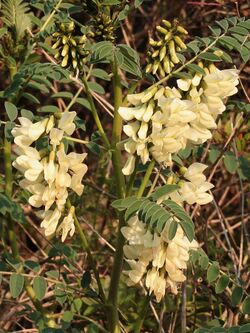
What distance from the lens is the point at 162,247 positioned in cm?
162

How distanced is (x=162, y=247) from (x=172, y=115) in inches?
12.4

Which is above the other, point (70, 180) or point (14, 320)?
point (70, 180)

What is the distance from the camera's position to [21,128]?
5.29 ft

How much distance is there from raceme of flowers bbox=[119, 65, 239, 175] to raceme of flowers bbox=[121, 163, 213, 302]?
9 centimetres

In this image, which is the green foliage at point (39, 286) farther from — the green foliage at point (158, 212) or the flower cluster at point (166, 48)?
the flower cluster at point (166, 48)

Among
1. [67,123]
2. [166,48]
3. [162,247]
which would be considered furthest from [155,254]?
[166,48]

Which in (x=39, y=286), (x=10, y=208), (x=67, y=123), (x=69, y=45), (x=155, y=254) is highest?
(x=69, y=45)

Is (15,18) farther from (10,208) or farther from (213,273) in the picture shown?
(213,273)

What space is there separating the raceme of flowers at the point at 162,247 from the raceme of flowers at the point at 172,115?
9 centimetres

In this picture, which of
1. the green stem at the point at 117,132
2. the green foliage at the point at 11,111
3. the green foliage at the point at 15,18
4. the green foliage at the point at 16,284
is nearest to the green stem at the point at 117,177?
the green stem at the point at 117,132

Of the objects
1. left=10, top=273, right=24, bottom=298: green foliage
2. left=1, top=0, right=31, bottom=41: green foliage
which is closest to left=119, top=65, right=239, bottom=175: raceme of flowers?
left=10, top=273, right=24, bottom=298: green foliage

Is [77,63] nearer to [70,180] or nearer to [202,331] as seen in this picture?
[70,180]

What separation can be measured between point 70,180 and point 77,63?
0.87 feet

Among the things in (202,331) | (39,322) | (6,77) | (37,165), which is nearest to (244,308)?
(202,331)
